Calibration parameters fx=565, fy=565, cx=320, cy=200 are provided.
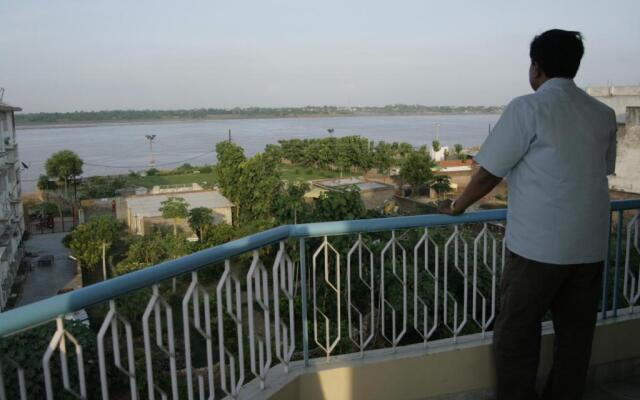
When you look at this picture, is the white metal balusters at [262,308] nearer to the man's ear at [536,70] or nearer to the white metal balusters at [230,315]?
the white metal balusters at [230,315]

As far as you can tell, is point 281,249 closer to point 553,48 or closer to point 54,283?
point 553,48

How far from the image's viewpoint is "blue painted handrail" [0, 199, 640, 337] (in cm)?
126

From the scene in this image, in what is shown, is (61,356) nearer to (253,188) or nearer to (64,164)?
(253,188)

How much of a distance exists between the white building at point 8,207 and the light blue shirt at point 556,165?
1713 cm

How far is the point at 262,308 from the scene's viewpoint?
81.3 inches

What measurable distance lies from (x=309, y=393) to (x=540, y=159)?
4.03 ft

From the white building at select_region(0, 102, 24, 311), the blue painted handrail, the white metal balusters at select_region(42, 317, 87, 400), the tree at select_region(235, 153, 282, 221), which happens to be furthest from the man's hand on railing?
the tree at select_region(235, 153, 282, 221)

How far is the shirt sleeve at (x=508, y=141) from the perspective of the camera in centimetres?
176

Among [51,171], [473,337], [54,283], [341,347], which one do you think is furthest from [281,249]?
[51,171]

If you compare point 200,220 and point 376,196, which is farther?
point 376,196

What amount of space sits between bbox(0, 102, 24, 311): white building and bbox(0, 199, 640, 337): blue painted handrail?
16501mm

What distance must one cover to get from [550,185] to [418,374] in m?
0.99

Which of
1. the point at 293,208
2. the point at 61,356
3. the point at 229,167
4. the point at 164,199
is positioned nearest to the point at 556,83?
the point at 61,356

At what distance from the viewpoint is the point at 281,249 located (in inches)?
80.9
